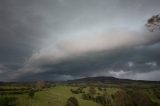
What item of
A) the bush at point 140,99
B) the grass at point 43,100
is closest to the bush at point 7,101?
the grass at point 43,100

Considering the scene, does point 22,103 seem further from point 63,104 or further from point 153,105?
point 153,105

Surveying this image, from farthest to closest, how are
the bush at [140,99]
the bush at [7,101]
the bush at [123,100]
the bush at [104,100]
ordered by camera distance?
the bush at [104,100], the bush at [123,100], the bush at [140,99], the bush at [7,101]

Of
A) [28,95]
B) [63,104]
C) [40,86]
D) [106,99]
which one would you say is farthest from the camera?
[40,86]

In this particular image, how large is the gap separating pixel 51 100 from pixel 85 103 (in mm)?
26947

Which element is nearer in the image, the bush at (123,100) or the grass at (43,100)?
the grass at (43,100)

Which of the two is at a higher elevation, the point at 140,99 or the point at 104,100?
the point at 140,99

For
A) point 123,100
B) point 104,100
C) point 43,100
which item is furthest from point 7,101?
point 104,100

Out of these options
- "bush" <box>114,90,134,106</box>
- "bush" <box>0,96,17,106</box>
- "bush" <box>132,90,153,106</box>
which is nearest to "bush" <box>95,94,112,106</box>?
"bush" <box>114,90,134,106</box>

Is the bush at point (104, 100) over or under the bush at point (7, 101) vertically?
under

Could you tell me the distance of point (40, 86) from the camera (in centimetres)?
17638

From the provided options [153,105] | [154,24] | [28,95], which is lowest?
[153,105]

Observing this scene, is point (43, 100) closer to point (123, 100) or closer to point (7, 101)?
point (7, 101)

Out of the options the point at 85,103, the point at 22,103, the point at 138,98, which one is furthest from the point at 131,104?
the point at 22,103

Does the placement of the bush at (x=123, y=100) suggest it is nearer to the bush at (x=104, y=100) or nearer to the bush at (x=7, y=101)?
the bush at (x=104, y=100)
